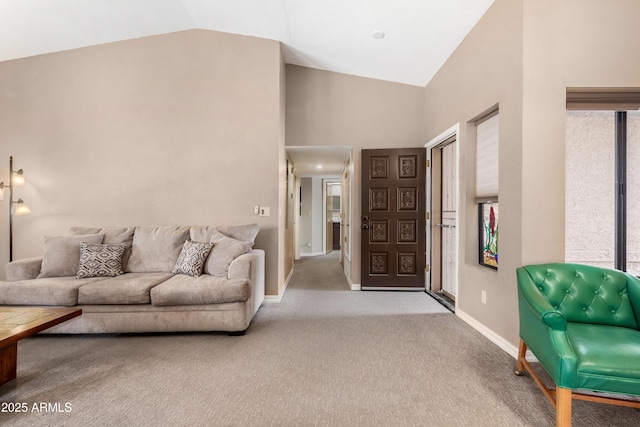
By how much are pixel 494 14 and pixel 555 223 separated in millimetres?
1862

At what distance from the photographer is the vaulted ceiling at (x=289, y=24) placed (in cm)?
289

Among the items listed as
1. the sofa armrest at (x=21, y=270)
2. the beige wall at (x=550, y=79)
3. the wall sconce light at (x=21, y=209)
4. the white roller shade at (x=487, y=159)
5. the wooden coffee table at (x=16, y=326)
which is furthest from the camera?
the wall sconce light at (x=21, y=209)

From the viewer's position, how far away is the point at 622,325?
189 cm

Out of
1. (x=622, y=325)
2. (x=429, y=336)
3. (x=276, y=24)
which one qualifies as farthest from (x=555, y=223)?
(x=276, y=24)

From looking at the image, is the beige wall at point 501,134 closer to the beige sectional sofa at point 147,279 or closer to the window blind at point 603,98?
the window blind at point 603,98

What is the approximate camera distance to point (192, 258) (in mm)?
3039

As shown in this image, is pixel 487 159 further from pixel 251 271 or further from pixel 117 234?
pixel 117 234

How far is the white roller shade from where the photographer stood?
2.77 m

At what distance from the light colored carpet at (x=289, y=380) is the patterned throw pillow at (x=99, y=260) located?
60 cm

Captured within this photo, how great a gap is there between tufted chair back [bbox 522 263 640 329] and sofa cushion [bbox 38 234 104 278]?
4.04 meters

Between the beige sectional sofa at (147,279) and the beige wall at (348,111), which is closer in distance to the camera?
the beige sectional sofa at (147,279)

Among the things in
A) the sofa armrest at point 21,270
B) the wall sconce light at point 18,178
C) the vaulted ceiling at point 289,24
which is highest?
the vaulted ceiling at point 289,24

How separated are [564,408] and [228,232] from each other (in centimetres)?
301

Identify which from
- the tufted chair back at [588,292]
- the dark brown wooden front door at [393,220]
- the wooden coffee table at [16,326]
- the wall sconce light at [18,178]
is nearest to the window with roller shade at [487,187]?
the tufted chair back at [588,292]
